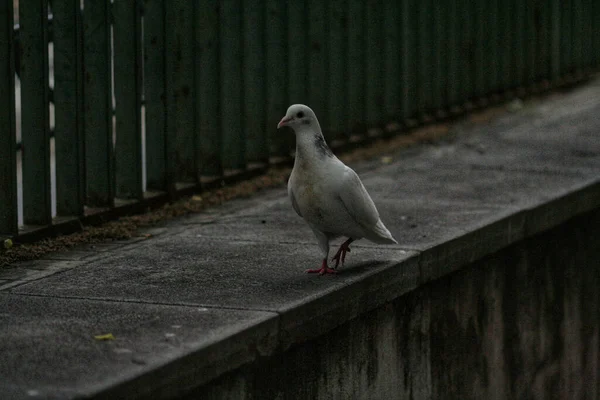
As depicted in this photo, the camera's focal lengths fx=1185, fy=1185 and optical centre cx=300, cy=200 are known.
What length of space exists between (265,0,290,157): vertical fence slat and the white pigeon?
2.78 meters

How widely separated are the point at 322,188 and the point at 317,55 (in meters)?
3.48

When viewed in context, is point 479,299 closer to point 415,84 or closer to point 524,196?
point 524,196

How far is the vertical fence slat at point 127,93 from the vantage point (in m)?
6.12

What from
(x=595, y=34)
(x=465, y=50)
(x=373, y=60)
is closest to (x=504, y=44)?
(x=465, y=50)

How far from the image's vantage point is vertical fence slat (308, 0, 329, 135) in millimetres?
7867

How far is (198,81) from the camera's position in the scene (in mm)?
6750

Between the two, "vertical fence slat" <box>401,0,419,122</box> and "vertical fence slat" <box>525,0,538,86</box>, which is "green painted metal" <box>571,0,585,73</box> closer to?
"vertical fence slat" <box>525,0,538,86</box>

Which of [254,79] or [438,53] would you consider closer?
[254,79]

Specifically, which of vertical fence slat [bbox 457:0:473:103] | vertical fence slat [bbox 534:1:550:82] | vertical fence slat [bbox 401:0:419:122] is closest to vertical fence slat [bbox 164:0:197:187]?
vertical fence slat [bbox 401:0:419:122]

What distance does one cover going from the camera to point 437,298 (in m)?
5.37

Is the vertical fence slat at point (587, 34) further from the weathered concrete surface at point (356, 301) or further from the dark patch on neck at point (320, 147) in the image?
the dark patch on neck at point (320, 147)

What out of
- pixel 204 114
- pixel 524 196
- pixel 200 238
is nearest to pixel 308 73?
pixel 204 114

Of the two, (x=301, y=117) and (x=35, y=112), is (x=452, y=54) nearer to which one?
(x=35, y=112)

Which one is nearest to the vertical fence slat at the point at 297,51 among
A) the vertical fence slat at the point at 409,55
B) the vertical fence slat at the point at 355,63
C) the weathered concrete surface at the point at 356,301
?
the vertical fence slat at the point at 355,63
